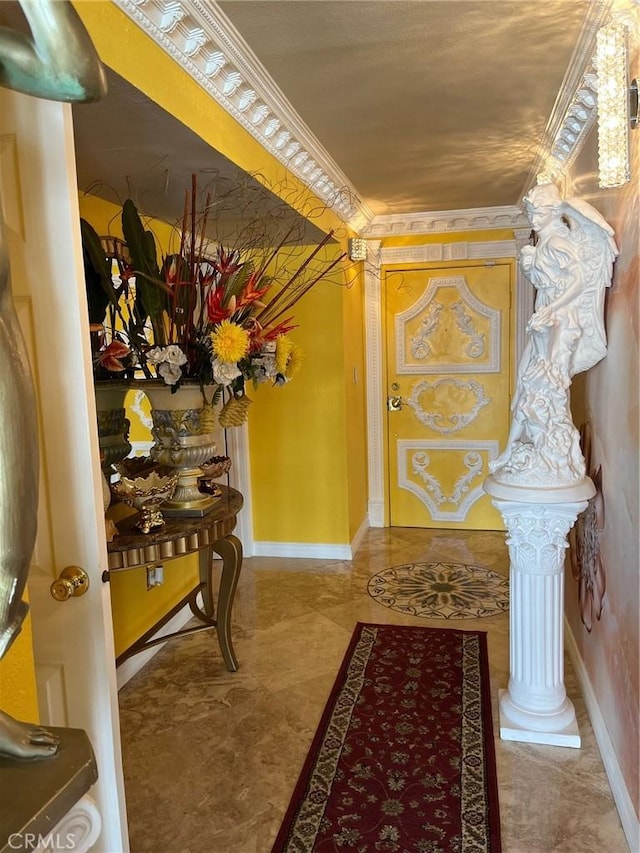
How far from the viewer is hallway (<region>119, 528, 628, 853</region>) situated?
183 cm

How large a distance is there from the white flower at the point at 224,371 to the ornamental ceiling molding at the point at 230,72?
0.88 m

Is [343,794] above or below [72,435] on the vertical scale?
below

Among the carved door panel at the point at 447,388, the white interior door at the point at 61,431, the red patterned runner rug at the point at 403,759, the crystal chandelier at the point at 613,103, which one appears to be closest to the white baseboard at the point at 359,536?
the carved door panel at the point at 447,388

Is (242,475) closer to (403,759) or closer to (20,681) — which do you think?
(403,759)

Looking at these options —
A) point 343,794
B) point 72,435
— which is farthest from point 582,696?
point 72,435

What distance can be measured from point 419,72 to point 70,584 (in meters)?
2.05

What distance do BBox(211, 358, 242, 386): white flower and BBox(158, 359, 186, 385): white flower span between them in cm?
11

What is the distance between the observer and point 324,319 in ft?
13.1

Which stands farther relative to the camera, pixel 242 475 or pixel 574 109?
pixel 242 475

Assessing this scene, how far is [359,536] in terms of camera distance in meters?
4.49

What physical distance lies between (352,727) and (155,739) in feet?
2.42

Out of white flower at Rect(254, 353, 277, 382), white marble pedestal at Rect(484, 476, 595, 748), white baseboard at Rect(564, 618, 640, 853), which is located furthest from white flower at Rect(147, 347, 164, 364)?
white baseboard at Rect(564, 618, 640, 853)

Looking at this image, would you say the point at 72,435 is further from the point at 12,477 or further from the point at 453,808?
the point at 453,808

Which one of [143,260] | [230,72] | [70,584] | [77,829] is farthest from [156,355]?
[77,829]
